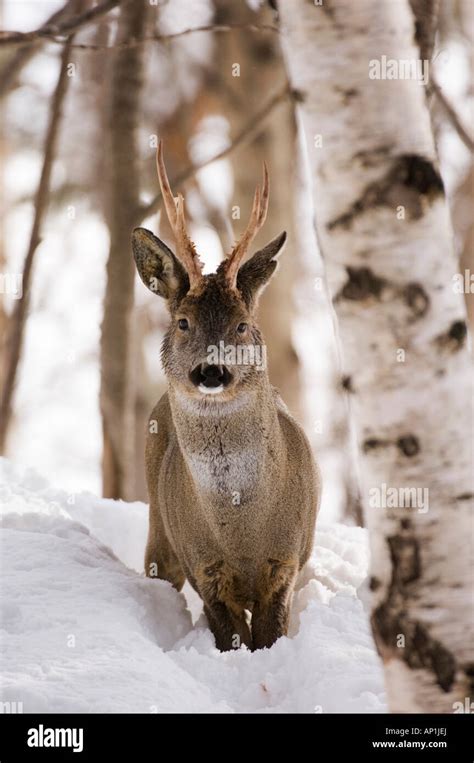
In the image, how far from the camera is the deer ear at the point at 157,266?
6.59m

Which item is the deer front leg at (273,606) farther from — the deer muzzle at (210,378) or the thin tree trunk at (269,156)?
the thin tree trunk at (269,156)

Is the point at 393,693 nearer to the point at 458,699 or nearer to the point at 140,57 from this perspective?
the point at 458,699

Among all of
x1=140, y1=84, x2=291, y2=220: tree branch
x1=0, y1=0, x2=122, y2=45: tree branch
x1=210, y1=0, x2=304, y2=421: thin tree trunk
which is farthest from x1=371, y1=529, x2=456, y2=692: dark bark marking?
x1=210, y1=0, x2=304, y2=421: thin tree trunk

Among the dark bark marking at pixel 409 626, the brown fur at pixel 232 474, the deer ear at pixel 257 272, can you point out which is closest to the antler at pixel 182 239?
the brown fur at pixel 232 474

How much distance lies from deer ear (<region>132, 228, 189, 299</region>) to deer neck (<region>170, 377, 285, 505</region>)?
2.06 ft

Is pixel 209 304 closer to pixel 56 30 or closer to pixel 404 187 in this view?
pixel 56 30

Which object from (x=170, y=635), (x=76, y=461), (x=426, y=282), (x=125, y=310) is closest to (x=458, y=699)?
(x=426, y=282)

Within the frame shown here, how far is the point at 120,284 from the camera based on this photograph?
420 inches

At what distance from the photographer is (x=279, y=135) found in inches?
576

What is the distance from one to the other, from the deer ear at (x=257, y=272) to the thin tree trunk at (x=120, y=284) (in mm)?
4119

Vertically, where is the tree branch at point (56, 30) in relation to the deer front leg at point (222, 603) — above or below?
above

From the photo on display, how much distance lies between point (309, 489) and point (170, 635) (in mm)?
1243
